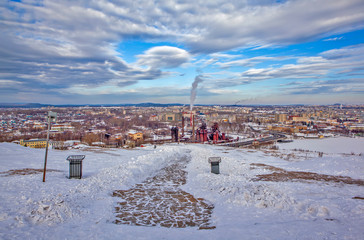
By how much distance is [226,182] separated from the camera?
8.66m

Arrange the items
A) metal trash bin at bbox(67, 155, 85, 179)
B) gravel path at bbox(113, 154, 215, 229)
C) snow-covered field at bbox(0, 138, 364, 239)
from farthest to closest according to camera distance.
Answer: metal trash bin at bbox(67, 155, 85, 179), gravel path at bbox(113, 154, 215, 229), snow-covered field at bbox(0, 138, 364, 239)

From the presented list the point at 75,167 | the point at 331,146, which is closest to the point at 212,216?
the point at 75,167

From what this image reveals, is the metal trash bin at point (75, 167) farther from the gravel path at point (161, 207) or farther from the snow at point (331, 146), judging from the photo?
the snow at point (331, 146)

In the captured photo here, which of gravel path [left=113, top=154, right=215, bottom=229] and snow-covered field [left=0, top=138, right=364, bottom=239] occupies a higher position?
snow-covered field [left=0, top=138, right=364, bottom=239]

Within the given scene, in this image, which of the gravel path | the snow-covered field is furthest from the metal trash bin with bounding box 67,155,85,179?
the gravel path

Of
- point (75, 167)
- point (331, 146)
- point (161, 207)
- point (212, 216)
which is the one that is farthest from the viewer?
point (331, 146)

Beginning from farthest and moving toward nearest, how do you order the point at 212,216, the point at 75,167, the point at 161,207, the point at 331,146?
1. the point at 331,146
2. the point at 75,167
3. the point at 161,207
4. the point at 212,216

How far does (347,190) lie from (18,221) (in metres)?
10.0

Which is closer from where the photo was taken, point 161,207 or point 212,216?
point 212,216

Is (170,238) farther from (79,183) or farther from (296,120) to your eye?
(296,120)

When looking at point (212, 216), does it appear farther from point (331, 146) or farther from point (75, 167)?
point (331, 146)

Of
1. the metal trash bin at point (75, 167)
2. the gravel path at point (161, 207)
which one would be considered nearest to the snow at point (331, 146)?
the gravel path at point (161, 207)

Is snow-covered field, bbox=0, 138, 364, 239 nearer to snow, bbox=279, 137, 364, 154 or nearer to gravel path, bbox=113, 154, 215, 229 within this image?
gravel path, bbox=113, 154, 215, 229

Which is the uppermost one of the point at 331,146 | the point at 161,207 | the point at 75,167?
the point at 75,167
